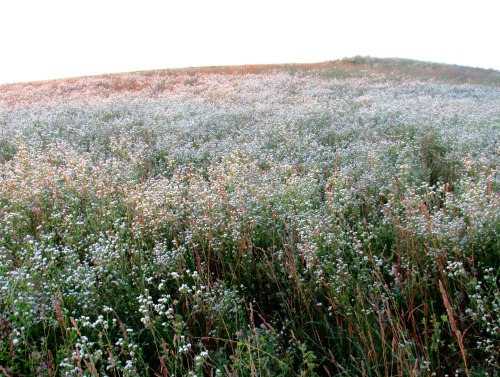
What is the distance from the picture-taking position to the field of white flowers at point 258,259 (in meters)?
2.71

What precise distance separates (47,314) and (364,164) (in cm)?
501

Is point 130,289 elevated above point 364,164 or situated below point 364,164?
below

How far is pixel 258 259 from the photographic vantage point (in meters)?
4.06

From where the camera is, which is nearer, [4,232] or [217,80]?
[4,232]

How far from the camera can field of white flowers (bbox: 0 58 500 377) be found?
107 inches

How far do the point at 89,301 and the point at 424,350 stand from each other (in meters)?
2.38

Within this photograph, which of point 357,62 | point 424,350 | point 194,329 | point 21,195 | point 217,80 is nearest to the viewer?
point 424,350

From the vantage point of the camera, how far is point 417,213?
4.45 metres

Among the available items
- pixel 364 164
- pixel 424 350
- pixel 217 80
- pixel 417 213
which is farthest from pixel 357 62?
pixel 424 350

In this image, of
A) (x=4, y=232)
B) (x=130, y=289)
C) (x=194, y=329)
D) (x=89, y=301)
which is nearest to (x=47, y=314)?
(x=89, y=301)

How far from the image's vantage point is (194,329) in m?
3.10

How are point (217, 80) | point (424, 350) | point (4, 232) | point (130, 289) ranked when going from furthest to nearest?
point (217, 80)
point (4, 232)
point (130, 289)
point (424, 350)

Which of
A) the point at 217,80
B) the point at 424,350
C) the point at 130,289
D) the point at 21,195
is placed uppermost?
the point at 217,80

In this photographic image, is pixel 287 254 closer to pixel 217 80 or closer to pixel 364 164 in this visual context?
pixel 364 164
